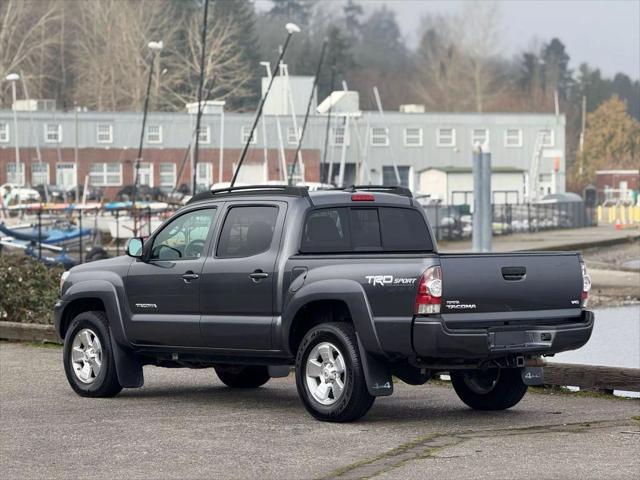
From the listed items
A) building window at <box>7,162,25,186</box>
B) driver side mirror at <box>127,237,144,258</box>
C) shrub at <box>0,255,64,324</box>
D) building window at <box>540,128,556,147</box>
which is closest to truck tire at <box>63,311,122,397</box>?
driver side mirror at <box>127,237,144,258</box>

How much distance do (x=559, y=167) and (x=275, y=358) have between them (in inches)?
3771

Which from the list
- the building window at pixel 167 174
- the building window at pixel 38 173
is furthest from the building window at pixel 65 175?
the building window at pixel 167 174

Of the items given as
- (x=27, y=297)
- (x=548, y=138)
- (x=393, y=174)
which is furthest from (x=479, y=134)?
(x=27, y=297)

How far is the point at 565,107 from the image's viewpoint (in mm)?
184250

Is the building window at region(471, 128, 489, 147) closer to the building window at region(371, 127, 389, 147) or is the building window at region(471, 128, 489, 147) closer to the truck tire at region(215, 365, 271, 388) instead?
the building window at region(371, 127, 389, 147)

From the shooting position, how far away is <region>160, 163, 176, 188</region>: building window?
96.6 metres

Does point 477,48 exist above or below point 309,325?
above

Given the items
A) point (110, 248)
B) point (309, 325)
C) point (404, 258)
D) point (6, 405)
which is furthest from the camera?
point (110, 248)

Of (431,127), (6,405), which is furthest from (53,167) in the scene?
(6,405)

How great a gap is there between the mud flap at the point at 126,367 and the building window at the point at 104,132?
271 ft

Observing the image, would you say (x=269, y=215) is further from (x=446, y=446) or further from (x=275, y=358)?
(x=446, y=446)

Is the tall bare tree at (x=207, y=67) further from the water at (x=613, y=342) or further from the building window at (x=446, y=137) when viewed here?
the water at (x=613, y=342)

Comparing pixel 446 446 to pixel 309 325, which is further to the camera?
pixel 309 325

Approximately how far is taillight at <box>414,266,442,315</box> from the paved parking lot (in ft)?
3.09
